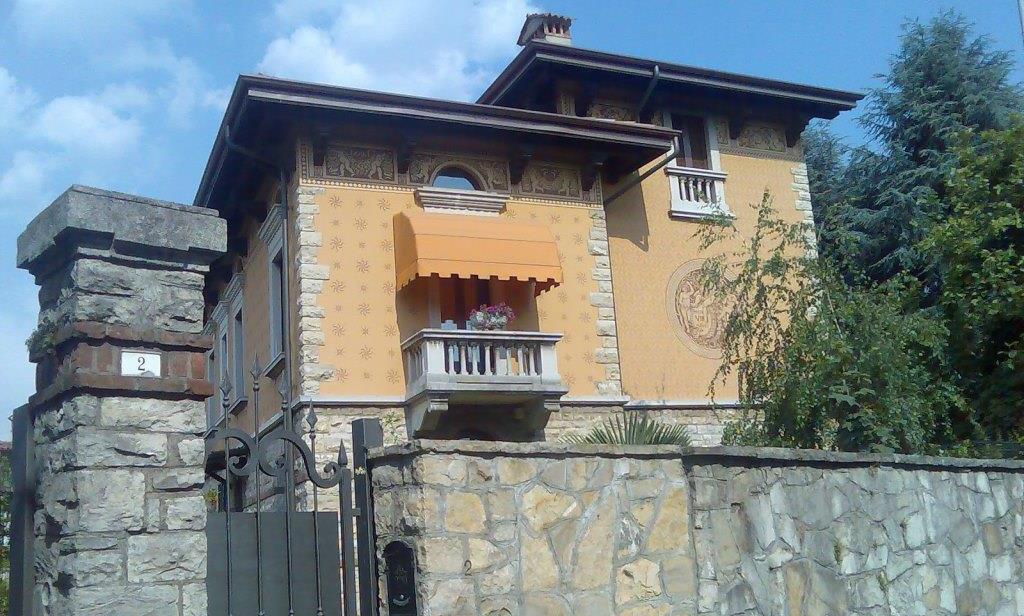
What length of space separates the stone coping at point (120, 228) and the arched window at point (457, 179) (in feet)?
31.4

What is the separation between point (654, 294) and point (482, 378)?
375cm

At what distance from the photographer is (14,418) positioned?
5344mm

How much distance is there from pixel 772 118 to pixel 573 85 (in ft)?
12.6

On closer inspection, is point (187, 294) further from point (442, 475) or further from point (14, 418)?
A: point (442, 475)

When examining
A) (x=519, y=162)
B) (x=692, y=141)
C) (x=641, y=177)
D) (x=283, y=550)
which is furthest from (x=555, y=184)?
(x=283, y=550)

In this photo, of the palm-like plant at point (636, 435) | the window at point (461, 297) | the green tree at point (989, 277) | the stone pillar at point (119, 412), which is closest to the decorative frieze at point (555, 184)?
the window at point (461, 297)

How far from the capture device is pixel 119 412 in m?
4.75

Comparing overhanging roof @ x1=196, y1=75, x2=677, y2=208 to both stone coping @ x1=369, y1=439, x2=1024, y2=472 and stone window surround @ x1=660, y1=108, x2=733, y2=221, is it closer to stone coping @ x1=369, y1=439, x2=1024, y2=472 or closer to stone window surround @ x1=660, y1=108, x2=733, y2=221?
stone window surround @ x1=660, y1=108, x2=733, y2=221

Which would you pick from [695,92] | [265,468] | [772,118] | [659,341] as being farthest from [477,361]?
[265,468]

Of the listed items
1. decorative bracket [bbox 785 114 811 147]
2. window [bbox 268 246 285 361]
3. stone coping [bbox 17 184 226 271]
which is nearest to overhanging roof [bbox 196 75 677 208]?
window [bbox 268 246 285 361]

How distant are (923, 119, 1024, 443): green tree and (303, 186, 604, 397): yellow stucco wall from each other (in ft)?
15.6

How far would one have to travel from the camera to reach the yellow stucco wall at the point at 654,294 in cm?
1542

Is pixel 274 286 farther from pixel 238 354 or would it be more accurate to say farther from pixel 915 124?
pixel 915 124

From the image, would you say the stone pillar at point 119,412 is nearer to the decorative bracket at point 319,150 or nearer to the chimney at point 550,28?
the decorative bracket at point 319,150
